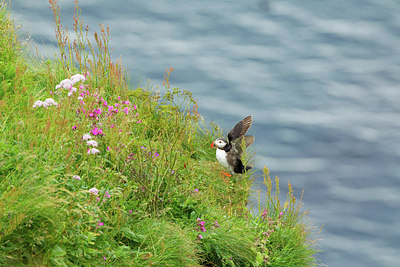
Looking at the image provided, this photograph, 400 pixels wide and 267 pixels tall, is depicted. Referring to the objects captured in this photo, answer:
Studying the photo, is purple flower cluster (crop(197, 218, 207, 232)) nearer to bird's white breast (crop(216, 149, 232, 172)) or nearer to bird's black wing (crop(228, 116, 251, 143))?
bird's white breast (crop(216, 149, 232, 172))

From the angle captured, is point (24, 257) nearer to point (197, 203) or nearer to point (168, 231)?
point (168, 231)

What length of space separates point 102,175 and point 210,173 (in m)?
2.85

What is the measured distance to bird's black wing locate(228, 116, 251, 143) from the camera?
7.46 m

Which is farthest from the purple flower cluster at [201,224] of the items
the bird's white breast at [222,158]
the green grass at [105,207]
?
the bird's white breast at [222,158]

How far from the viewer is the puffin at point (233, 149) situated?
281 inches

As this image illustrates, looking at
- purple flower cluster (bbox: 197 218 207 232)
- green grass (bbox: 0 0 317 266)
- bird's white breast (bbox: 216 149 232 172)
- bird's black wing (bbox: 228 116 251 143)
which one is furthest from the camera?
bird's black wing (bbox: 228 116 251 143)

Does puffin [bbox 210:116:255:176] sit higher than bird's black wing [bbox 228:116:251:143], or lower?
lower

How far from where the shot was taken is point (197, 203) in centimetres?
518

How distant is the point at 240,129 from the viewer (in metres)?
7.49

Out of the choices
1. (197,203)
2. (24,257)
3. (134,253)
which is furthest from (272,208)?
(24,257)

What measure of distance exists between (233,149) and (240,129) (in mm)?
411

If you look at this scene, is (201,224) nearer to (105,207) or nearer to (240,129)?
(105,207)

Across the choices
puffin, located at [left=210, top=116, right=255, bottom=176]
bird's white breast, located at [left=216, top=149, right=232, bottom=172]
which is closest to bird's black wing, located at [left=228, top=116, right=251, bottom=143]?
puffin, located at [left=210, top=116, right=255, bottom=176]

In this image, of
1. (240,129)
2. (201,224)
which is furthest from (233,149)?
(201,224)
